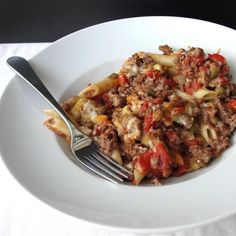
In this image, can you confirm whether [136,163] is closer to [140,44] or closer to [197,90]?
[197,90]

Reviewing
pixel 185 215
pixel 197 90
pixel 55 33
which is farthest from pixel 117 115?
pixel 55 33

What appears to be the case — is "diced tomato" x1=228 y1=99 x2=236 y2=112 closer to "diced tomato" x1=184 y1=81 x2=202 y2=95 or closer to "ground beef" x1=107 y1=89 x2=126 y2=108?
"diced tomato" x1=184 y1=81 x2=202 y2=95

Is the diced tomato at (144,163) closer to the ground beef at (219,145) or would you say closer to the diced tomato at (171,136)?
the diced tomato at (171,136)

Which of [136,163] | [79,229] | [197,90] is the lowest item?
[79,229]

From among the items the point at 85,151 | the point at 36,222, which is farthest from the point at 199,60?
the point at 36,222

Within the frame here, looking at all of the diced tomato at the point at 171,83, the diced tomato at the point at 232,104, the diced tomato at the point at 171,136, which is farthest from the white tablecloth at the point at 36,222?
the diced tomato at the point at 171,83
